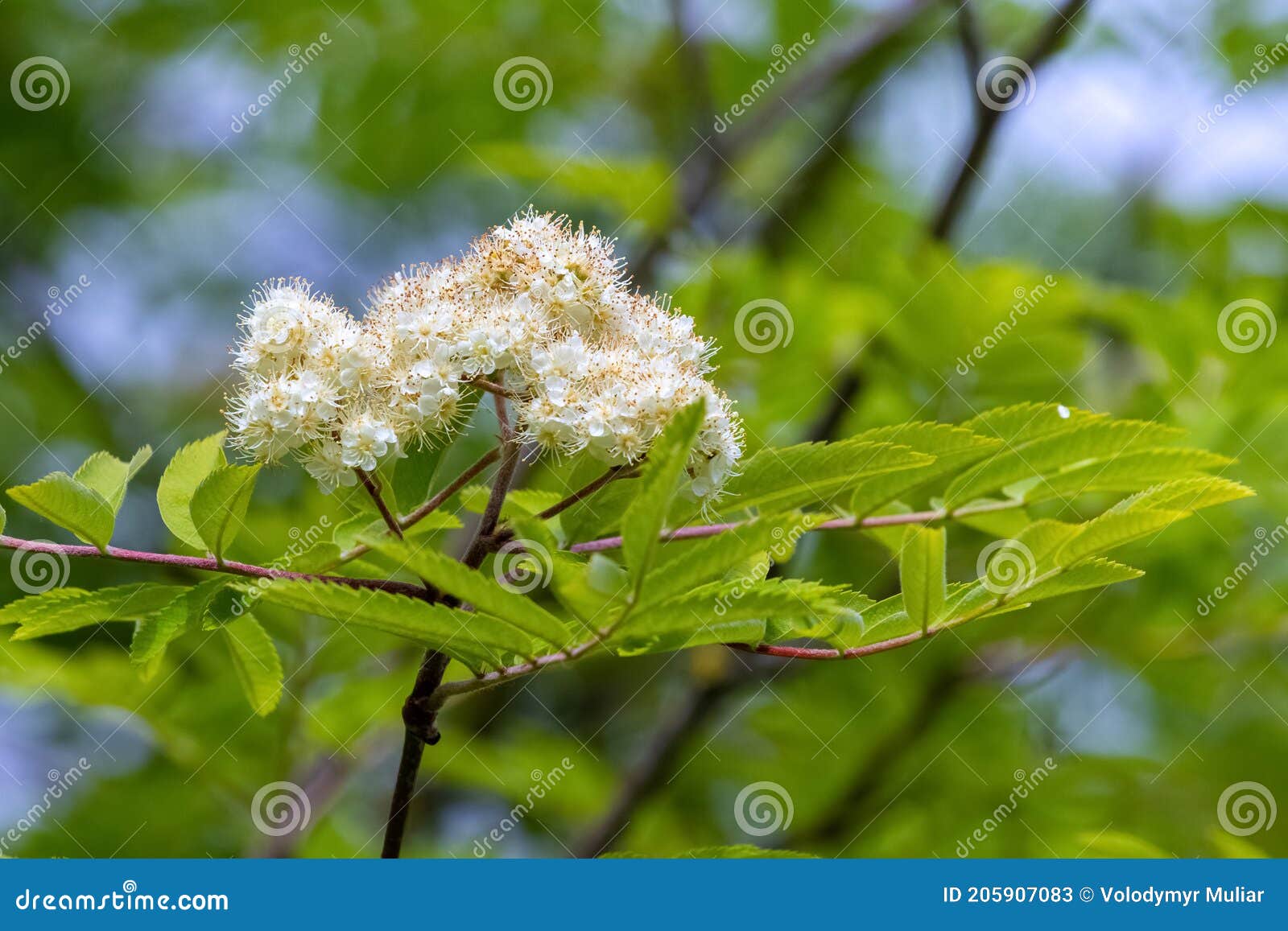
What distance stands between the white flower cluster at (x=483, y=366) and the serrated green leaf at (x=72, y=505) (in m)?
0.24

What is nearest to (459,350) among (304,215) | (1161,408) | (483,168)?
(1161,408)

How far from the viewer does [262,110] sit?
531 cm

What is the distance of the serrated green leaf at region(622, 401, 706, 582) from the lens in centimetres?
135

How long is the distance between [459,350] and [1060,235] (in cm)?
479

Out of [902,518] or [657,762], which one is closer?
[902,518]

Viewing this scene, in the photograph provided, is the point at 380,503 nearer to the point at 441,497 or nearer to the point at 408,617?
the point at 441,497

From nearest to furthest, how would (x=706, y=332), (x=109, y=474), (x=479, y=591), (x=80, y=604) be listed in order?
(x=479, y=591)
(x=80, y=604)
(x=109, y=474)
(x=706, y=332)

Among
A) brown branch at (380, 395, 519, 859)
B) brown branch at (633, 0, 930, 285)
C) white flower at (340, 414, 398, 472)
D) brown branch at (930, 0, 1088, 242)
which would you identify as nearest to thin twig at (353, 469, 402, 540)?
white flower at (340, 414, 398, 472)

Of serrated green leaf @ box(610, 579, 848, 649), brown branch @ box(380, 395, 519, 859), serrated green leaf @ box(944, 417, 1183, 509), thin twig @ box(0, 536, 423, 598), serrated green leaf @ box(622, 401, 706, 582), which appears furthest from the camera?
serrated green leaf @ box(944, 417, 1183, 509)

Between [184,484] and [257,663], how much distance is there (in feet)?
1.20

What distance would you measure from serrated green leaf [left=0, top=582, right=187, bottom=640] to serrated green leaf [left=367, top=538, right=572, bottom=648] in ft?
1.39

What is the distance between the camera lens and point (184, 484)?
Answer: 202cm

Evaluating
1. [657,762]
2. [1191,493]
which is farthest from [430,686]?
[657,762]

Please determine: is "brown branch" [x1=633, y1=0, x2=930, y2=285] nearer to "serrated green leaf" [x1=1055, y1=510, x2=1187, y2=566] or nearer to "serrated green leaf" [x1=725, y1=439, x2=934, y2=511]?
"serrated green leaf" [x1=725, y1=439, x2=934, y2=511]
